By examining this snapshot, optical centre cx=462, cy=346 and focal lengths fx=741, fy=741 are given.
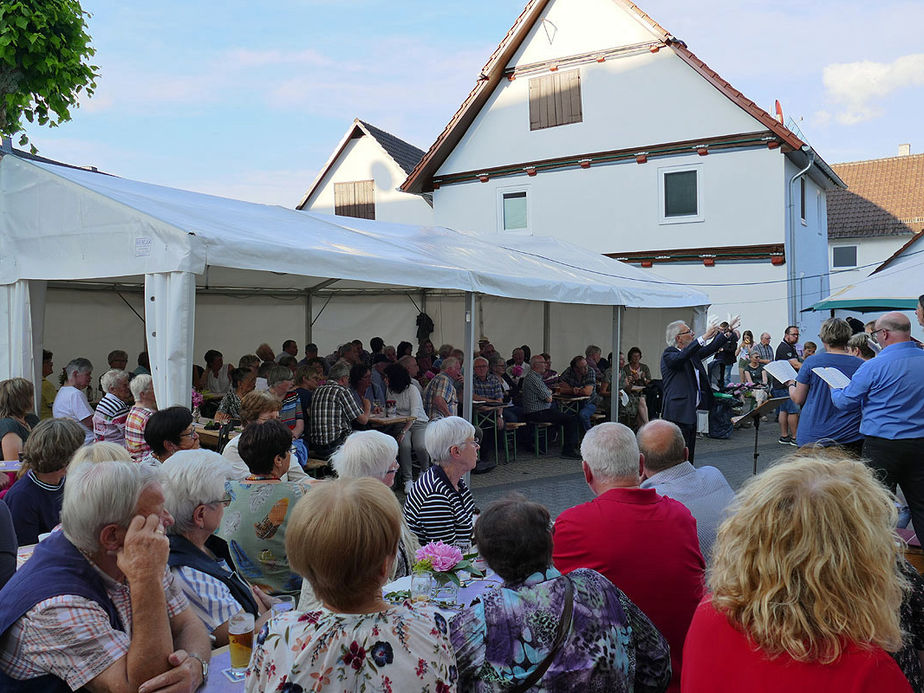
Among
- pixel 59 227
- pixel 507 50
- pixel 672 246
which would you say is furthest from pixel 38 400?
pixel 507 50

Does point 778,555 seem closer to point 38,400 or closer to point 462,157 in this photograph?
point 38,400

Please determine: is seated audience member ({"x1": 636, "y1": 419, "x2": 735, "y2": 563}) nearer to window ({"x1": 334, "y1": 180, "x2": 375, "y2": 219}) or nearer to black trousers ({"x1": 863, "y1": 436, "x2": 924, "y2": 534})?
black trousers ({"x1": 863, "y1": 436, "x2": 924, "y2": 534})

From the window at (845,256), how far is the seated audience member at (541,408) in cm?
2301

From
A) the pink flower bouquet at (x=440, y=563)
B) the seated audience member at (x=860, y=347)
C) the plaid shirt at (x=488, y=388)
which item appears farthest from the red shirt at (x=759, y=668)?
the plaid shirt at (x=488, y=388)

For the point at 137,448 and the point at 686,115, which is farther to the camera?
the point at 686,115

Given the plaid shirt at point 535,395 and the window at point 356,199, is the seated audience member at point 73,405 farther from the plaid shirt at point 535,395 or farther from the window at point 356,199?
the window at point 356,199

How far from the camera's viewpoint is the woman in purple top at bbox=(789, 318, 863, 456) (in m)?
5.54

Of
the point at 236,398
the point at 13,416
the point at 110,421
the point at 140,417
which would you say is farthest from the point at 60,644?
the point at 236,398

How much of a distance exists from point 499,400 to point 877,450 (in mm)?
4997

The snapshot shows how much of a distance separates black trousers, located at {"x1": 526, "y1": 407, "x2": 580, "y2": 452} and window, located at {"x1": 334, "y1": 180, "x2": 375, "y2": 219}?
15006 millimetres

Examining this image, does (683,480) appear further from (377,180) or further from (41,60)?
(377,180)

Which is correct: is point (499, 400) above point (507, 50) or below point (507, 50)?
below

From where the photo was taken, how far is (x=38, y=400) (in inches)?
267

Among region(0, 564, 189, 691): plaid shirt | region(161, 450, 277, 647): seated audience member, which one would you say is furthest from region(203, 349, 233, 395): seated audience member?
region(0, 564, 189, 691): plaid shirt
